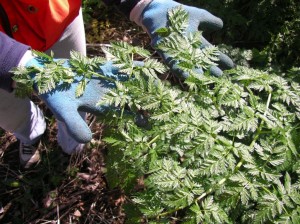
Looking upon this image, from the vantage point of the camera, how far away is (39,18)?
1895 mm

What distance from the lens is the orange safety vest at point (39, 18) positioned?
184 cm

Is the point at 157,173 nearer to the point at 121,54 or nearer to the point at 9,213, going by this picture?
the point at 121,54

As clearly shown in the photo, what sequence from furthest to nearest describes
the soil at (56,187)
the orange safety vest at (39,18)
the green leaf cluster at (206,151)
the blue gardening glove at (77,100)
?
the soil at (56,187) < the orange safety vest at (39,18) < the blue gardening glove at (77,100) < the green leaf cluster at (206,151)

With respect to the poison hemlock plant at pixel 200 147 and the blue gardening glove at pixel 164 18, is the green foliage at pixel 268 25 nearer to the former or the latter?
the blue gardening glove at pixel 164 18

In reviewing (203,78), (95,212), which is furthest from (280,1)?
(95,212)

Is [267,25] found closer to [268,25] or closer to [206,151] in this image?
[268,25]

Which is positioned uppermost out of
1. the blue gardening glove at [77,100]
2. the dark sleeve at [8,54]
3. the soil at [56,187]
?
the dark sleeve at [8,54]

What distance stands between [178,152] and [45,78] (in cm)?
A: 66

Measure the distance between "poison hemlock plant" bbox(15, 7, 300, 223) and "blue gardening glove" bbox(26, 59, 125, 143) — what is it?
100 mm

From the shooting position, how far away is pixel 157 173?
1.51 m

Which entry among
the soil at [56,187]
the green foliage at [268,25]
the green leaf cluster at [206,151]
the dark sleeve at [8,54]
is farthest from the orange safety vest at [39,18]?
the green foliage at [268,25]

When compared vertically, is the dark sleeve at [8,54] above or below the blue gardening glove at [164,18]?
below

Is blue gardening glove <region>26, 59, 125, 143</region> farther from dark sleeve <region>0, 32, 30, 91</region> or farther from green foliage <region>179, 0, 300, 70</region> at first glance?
green foliage <region>179, 0, 300, 70</region>

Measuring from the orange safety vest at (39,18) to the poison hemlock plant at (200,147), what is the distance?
1.17 ft
